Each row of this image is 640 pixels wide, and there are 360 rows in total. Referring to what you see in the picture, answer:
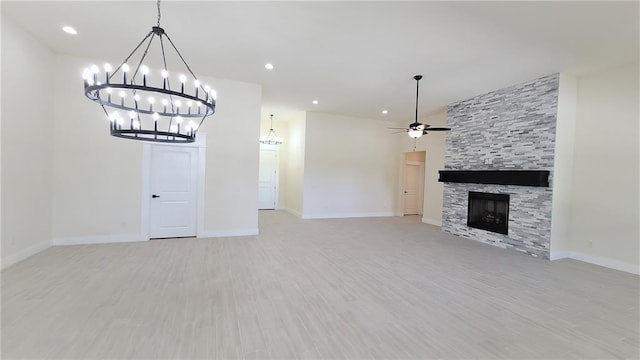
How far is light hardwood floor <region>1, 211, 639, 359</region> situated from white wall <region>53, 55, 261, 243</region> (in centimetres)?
55

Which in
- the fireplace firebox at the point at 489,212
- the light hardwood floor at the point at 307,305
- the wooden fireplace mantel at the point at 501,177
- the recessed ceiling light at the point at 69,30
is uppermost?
the recessed ceiling light at the point at 69,30

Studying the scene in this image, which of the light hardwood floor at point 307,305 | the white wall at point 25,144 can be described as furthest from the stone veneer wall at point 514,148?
the white wall at point 25,144

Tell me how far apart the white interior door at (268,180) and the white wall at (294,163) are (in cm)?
35

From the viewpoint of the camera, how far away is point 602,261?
15.9ft

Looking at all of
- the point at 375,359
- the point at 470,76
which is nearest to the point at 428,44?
the point at 470,76

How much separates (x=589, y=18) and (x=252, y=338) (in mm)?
4960

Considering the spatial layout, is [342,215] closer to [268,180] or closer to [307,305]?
[268,180]

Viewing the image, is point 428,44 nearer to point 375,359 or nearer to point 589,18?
point 589,18

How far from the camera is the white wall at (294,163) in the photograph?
8967mm

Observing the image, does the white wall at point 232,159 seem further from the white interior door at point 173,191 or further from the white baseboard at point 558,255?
the white baseboard at point 558,255

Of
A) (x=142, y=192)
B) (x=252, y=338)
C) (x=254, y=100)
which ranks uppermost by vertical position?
(x=254, y=100)

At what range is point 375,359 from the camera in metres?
2.17

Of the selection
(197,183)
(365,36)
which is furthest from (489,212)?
(197,183)

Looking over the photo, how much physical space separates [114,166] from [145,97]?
1529mm
